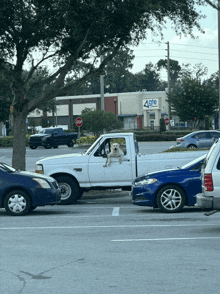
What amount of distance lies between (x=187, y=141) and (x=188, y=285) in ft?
102

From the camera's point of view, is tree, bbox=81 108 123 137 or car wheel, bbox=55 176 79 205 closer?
car wheel, bbox=55 176 79 205

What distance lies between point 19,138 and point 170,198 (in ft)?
25.6

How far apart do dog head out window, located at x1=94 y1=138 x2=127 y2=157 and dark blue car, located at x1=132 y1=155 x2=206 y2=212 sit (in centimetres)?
261

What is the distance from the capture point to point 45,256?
7836 mm

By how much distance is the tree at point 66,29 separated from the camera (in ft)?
54.3

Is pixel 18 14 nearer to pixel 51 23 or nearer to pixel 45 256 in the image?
pixel 51 23

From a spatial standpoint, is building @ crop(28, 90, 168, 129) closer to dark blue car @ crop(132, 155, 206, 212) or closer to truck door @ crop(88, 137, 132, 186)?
truck door @ crop(88, 137, 132, 186)

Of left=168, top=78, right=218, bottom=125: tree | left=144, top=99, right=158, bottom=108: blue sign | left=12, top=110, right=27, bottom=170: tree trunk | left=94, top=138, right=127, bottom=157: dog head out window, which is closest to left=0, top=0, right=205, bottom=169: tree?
left=12, top=110, right=27, bottom=170: tree trunk

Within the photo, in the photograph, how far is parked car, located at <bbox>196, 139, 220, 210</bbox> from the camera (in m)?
9.60

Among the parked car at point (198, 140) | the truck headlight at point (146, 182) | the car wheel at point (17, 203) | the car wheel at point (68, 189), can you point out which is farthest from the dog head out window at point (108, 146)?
the parked car at point (198, 140)

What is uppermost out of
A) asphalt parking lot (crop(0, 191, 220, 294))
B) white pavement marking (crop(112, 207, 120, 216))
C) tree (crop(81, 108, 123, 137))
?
tree (crop(81, 108, 123, 137))

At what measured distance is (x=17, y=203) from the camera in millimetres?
12969

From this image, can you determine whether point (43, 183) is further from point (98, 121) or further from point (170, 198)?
point (98, 121)

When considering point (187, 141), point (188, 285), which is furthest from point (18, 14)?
point (187, 141)
